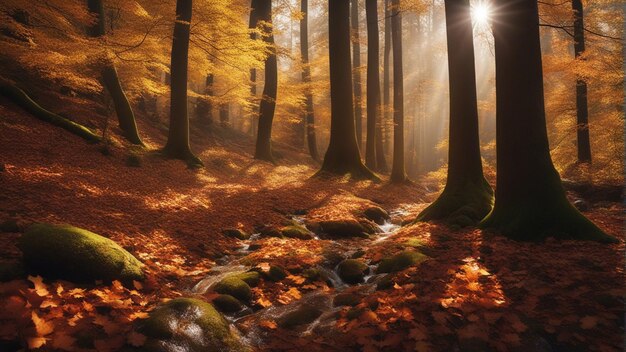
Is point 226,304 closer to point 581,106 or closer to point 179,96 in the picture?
point 179,96

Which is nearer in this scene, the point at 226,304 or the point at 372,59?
the point at 226,304

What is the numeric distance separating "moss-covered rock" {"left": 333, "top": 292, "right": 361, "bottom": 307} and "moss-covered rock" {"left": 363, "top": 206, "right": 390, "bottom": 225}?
5282mm

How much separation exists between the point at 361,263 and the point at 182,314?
10.2ft

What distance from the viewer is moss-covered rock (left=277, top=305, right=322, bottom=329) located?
165 inches

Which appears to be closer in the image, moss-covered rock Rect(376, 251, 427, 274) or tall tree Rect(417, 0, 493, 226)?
moss-covered rock Rect(376, 251, 427, 274)

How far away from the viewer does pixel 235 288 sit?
15.8ft

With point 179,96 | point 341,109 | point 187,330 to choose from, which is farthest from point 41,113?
point 187,330

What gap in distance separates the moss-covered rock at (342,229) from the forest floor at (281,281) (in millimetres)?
621

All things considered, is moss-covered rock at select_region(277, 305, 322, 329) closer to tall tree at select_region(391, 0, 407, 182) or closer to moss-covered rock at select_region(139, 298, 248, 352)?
moss-covered rock at select_region(139, 298, 248, 352)

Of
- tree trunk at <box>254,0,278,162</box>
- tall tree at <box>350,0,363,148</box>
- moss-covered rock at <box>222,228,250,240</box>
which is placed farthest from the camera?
tall tree at <box>350,0,363,148</box>

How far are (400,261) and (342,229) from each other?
2900 mm

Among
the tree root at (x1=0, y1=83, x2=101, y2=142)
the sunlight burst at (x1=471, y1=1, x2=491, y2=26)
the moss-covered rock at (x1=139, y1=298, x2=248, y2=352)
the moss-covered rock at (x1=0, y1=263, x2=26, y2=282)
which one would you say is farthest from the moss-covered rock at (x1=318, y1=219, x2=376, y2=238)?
the tree root at (x1=0, y1=83, x2=101, y2=142)

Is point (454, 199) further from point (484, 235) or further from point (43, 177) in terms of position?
point (43, 177)

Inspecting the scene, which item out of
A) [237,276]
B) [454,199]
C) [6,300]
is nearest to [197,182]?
[237,276]
